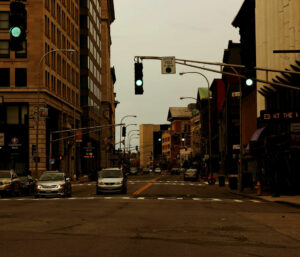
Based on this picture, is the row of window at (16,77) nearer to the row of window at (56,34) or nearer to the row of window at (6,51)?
the row of window at (6,51)

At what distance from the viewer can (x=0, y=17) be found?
66.8m

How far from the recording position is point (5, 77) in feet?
221

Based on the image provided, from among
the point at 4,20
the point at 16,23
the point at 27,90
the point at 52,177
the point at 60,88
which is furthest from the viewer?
the point at 60,88

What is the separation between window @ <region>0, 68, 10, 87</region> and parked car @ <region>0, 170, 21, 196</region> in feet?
98.7

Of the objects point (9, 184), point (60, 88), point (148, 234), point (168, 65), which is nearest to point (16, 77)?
point (60, 88)

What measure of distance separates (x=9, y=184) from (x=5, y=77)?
106 feet

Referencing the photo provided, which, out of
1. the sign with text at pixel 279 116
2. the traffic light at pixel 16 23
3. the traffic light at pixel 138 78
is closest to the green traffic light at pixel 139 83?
the traffic light at pixel 138 78

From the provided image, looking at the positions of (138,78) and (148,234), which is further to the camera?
(138,78)

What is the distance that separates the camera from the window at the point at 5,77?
6731 centimetres

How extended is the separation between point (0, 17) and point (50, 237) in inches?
2230

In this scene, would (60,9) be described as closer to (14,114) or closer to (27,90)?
(27,90)

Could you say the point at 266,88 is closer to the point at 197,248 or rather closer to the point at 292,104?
the point at 292,104

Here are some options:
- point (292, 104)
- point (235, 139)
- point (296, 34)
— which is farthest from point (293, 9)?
point (235, 139)

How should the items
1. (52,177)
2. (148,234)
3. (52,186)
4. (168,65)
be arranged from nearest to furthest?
(148,234)
(168,65)
(52,186)
(52,177)
